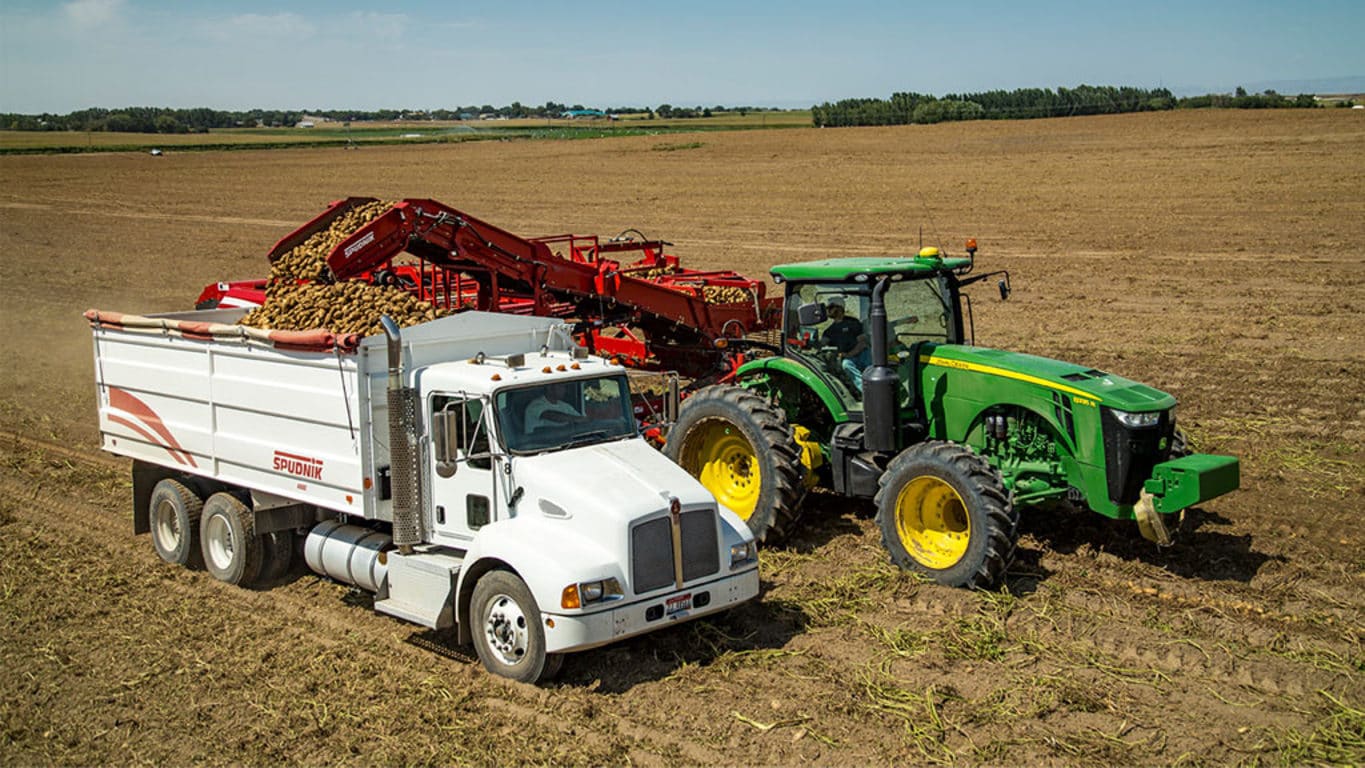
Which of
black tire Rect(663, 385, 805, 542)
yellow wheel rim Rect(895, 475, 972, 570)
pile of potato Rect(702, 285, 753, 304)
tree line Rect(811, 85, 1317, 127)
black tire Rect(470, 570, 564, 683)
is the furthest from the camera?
tree line Rect(811, 85, 1317, 127)

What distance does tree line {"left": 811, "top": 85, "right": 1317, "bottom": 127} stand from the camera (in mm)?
54781

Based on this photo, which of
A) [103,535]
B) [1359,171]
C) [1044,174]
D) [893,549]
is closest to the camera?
[893,549]

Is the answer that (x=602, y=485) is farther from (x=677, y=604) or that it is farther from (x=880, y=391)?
(x=880, y=391)

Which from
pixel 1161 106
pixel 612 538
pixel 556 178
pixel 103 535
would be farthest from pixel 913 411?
pixel 1161 106

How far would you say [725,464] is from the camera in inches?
451

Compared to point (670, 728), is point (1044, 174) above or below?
above

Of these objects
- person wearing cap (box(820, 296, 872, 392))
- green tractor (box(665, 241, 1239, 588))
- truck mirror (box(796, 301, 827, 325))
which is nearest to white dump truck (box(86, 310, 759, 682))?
green tractor (box(665, 241, 1239, 588))

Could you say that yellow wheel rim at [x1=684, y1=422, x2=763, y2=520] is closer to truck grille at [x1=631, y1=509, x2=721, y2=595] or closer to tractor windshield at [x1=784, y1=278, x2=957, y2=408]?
tractor windshield at [x1=784, y1=278, x2=957, y2=408]

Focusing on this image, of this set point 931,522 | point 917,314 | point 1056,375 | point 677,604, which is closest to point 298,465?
point 677,604

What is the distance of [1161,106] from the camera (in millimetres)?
56875

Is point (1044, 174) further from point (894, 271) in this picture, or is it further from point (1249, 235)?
point (894, 271)

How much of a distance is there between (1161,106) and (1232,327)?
41563mm

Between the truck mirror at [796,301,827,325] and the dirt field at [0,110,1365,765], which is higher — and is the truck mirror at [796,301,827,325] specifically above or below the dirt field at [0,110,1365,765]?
above

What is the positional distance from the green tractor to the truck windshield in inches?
70.2
